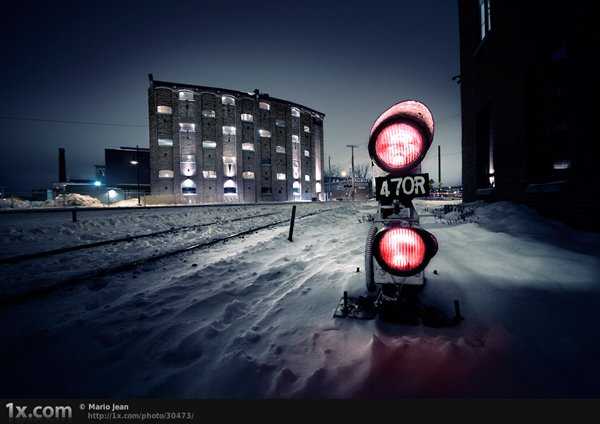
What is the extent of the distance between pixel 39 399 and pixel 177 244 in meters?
5.13

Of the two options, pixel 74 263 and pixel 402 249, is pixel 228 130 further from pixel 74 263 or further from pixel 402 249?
pixel 402 249

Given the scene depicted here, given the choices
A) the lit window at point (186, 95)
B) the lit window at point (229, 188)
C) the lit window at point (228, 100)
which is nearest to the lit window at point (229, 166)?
the lit window at point (229, 188)

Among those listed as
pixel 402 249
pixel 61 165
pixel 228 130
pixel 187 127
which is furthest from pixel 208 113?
pixel 402 249

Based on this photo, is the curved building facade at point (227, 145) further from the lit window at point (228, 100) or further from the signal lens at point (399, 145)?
the signal lens at point (399, 145)

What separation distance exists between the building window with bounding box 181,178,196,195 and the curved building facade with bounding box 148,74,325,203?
0.15 meters

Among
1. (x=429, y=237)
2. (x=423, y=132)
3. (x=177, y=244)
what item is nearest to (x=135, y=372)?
(x=429, y=237)

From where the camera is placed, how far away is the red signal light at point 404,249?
1.39m

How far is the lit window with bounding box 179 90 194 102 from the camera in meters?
39.3

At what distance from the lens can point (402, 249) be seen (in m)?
1.43

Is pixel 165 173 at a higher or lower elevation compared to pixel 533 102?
higher

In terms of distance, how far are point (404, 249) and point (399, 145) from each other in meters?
0.68

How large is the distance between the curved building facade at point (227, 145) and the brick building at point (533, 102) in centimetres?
3864

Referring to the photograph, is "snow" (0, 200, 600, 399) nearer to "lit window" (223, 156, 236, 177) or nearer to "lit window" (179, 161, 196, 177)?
"lit window" (179, 161, 196, 177)

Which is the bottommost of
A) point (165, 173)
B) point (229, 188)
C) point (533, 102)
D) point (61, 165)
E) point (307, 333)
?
point (307, 333)
